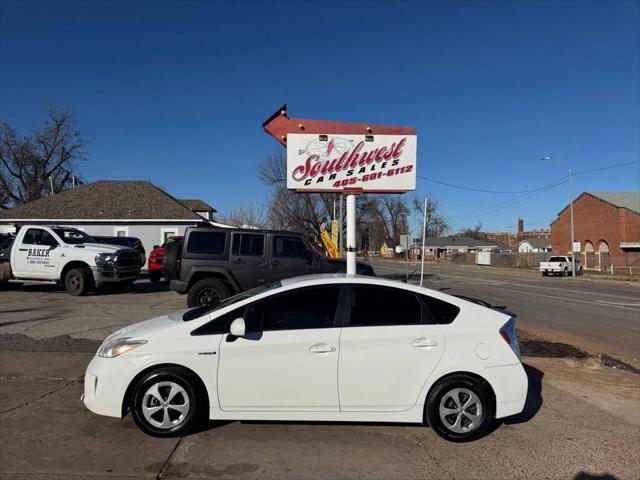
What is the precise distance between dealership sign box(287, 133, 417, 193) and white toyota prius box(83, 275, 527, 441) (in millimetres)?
5594

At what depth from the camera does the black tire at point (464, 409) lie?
4.54m

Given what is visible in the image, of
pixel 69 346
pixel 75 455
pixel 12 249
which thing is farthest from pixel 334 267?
pixel 12 249

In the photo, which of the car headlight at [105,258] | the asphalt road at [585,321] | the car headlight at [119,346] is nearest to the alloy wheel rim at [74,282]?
the car headlight at [105,258]

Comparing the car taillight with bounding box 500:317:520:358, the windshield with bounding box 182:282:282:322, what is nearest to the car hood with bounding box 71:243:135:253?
the windshield with bounding box 182:282:282:322

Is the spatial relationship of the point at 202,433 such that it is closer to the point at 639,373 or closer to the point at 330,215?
the point at 639,373

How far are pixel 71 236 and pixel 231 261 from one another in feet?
23.5

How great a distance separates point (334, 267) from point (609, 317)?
9.03 m

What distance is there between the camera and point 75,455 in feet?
13.7

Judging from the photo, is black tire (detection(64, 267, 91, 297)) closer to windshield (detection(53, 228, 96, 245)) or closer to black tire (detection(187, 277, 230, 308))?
windshield (detection(53, 228, 96, 245))

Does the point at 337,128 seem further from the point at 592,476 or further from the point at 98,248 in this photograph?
the point at 98,248

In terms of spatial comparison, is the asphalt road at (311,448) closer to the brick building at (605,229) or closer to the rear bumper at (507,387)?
the rear bumper at (507,387)

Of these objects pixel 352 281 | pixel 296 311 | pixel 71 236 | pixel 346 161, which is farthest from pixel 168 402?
pixel 71 236

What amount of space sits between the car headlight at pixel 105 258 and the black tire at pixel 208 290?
200 inches

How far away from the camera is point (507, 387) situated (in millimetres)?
4594
